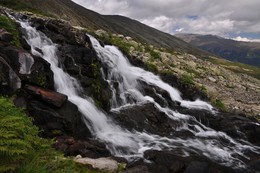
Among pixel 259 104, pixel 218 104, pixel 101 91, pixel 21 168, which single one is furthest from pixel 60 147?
pixel 259 104

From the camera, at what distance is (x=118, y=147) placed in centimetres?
1741

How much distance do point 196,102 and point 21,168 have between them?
26.6m

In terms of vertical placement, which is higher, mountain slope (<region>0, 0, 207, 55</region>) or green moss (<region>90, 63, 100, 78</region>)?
mountain slope (<region>0, 0, 207, 55</region>)

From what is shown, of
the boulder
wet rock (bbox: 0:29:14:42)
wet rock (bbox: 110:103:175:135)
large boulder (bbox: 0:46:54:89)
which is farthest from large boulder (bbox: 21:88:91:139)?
wet rock (bbox: 0:29:14:42)

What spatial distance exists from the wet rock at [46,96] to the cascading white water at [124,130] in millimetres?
2015

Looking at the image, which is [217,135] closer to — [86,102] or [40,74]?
[86,102]

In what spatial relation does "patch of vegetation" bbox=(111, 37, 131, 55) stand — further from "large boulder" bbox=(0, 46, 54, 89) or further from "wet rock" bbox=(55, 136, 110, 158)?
"wet rock" bbox=(55, 136, 110, 158)

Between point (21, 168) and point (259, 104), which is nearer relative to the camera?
point (21, 168)

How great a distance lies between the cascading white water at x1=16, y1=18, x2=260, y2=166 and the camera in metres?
18.5

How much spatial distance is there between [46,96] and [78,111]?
6.91 ft

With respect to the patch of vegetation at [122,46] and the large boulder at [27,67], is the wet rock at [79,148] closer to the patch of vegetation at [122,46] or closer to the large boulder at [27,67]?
the large boulder at [27,67]

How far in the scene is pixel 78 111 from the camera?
18.5 meters

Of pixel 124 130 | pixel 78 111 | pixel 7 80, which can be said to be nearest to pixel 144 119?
pixel 124 130

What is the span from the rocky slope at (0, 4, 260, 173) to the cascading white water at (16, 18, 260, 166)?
0.60 metres
